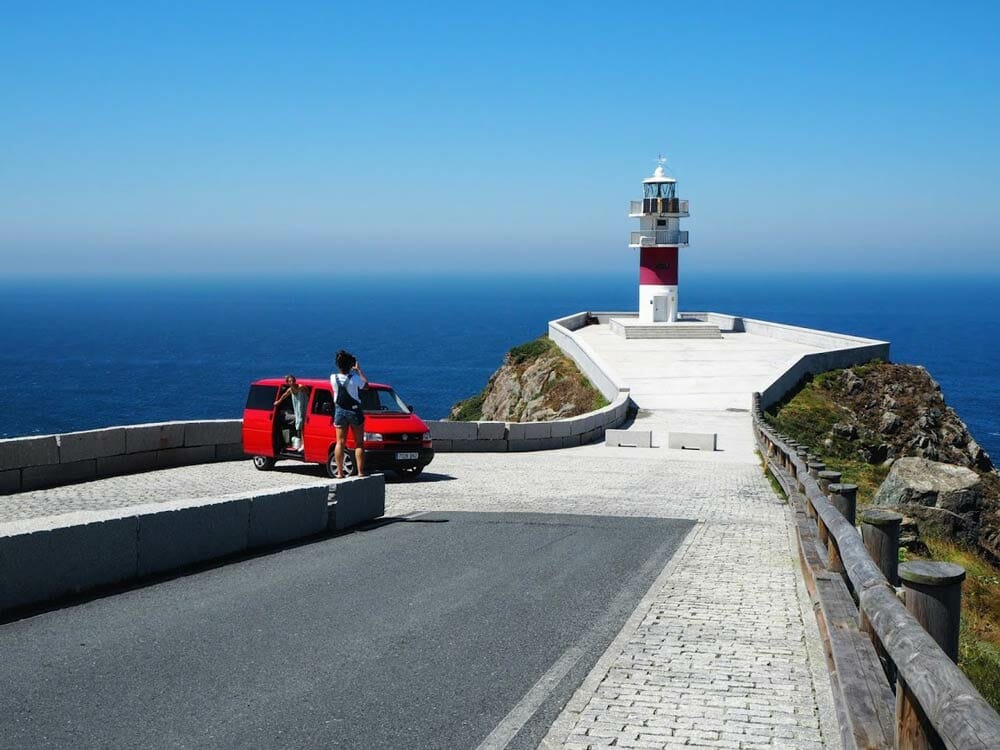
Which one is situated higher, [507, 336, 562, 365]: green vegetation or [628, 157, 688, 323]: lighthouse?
[628, 157, 688, 323]: lighthouse

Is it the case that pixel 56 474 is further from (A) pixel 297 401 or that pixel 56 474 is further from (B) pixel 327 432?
(B) pixel 327 432

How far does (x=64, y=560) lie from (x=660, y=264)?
57.3 metres

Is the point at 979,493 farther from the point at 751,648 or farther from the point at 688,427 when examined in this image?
the point at 751,648

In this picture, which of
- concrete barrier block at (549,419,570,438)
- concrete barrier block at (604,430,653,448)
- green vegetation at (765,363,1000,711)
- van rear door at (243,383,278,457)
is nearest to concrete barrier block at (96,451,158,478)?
van rear door at (243,383,278,457)

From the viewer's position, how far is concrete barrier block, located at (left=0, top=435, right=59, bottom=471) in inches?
634

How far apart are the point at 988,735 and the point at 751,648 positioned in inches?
207

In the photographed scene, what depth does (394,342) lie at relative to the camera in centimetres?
16650

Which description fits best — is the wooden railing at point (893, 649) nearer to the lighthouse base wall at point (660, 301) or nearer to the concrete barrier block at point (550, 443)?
the concrete barrier block at point (550, 443)

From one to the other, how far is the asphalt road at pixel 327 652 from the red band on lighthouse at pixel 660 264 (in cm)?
5364

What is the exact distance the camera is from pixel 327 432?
768 inches

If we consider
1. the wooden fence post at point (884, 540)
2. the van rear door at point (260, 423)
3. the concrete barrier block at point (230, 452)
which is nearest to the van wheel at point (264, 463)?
the van rear door at point (260, 423)

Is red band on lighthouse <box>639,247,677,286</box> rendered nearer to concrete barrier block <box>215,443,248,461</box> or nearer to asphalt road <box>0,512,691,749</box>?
concrete barrier block <box>215,443,248,461</box>

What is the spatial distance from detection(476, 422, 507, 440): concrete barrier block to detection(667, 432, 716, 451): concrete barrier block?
15.7 feet

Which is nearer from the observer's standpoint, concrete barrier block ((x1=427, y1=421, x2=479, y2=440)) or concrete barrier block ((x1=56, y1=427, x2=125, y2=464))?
concrete barrier block ((x1=56, y1=427, x2=125, y2=464))
